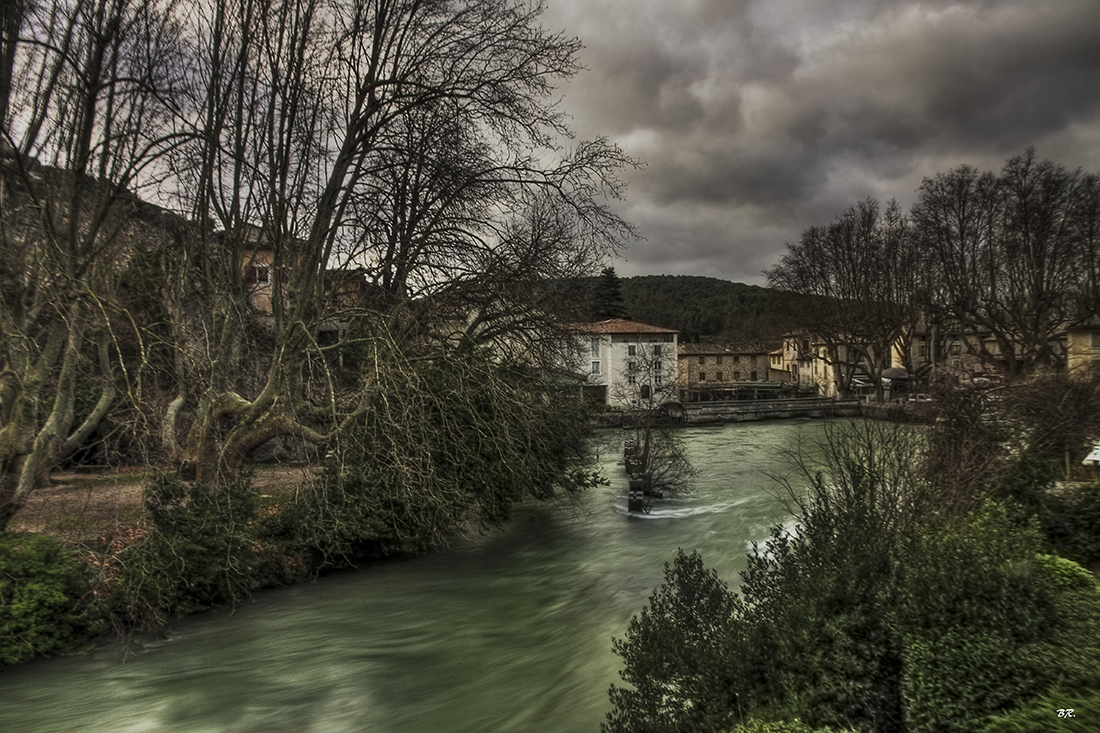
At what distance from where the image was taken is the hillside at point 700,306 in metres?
83.8

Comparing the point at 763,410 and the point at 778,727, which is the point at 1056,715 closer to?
the point at 778,727

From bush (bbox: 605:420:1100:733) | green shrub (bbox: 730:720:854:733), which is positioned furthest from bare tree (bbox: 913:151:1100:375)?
green shrub (bbox: 730:720:854:733)

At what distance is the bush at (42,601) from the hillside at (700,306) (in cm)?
6838

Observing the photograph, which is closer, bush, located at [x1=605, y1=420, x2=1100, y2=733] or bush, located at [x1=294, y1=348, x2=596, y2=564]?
bush, located at [x1=605, y1=420, x2=1100, y2=733]

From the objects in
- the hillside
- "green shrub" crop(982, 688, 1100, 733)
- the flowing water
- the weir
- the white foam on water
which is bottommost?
the flowing water

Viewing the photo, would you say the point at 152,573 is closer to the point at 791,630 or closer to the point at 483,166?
the point at 791,630

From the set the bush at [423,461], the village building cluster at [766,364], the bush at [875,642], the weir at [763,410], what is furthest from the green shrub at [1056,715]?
the weir at [763,410]

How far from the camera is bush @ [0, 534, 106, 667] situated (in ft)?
30.3

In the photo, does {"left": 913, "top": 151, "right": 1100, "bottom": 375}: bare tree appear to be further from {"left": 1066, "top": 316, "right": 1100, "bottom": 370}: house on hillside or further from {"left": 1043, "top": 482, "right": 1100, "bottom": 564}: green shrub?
{"left": 1043, "top": 482, "right": 1100, "bottom": 564}: green shrub

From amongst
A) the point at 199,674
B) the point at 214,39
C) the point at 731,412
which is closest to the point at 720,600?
the point at 199,674

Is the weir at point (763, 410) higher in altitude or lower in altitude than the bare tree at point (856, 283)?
lower

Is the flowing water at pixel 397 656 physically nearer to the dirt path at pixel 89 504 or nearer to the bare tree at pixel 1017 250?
the dirt path at pixel 89 504

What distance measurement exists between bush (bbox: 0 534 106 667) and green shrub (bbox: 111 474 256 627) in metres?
0.44

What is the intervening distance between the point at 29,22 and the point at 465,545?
41.8 feet
